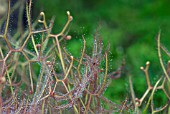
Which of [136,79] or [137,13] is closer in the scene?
[136,79]

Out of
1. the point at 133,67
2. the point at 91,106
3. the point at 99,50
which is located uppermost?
the point at 99,50

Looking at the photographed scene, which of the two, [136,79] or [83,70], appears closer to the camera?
[83,70]

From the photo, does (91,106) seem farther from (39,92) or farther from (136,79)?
(136,79)

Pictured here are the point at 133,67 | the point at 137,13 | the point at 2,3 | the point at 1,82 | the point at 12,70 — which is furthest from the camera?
the point at 137,13

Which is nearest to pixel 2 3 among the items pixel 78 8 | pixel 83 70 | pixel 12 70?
pixel 12 70

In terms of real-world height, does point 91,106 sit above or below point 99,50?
below

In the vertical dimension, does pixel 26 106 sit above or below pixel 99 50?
below

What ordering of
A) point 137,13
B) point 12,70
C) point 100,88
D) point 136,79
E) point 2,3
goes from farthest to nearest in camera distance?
point 137,13, point 136,79, point 2,3, point 12,70, point 100,88

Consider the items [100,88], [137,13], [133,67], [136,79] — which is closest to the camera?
[100,88]

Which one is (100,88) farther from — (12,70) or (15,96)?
(12,70)
